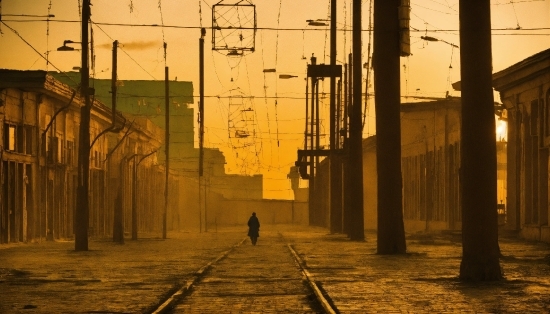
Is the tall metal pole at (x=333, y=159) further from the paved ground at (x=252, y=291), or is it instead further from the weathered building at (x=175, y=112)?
the weathered building at (x=175, y=112)

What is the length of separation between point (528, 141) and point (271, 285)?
29475mm

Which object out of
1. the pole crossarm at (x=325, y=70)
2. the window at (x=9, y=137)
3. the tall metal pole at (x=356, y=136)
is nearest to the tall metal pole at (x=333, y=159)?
the pole crossarm at (x=325, y=70)

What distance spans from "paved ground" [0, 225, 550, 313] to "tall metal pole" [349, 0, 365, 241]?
42.5 feet

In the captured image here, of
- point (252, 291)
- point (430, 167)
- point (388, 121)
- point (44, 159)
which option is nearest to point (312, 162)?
point (430, 167)

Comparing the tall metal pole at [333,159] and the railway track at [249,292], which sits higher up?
the tall metal pole at [333,159]

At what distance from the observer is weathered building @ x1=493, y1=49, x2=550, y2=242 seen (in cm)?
4466

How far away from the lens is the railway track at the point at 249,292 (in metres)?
15.9

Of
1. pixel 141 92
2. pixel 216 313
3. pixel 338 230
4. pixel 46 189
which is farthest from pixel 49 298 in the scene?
pixel 141 92

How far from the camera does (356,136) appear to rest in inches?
1832

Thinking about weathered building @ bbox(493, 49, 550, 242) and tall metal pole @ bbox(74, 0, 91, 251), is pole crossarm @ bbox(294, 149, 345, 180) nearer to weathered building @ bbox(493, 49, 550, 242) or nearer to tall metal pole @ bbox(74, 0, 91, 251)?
weathered building @ bbox(493, 49, 550, 242)

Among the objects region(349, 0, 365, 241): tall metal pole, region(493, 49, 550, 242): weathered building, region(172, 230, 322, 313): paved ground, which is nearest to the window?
region(349, 0, 365, 241): tall metal pole

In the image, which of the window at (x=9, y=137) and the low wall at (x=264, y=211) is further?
the low wall at (x=264, y=211)

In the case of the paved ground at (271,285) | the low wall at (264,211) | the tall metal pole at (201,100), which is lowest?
the low wall at (264,211)

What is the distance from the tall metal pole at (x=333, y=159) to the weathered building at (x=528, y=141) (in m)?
10.1
